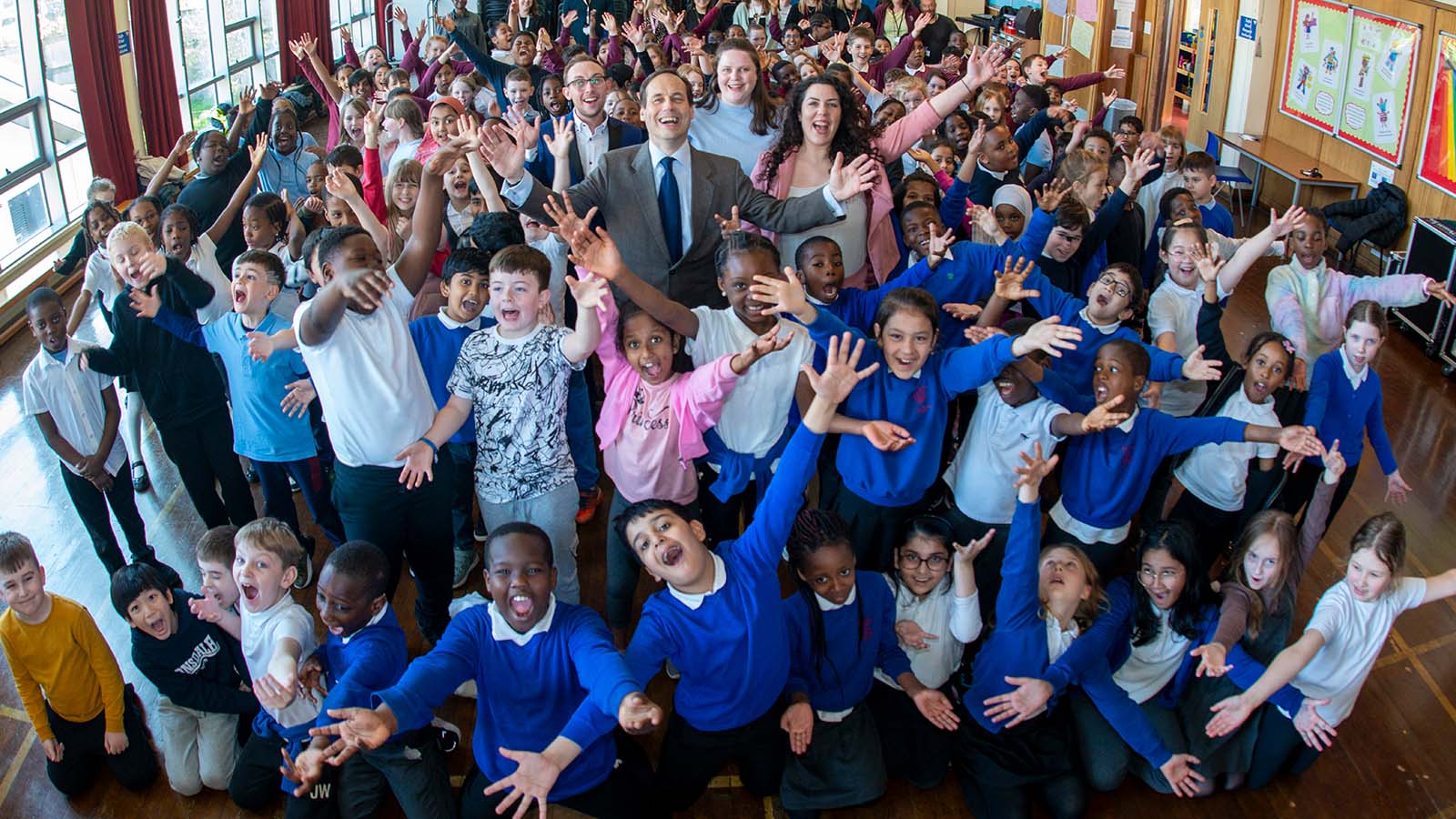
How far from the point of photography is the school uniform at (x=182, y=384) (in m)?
3.66

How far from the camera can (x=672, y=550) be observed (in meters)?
2.58

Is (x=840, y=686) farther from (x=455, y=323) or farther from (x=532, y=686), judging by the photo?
(x=455, y=323)

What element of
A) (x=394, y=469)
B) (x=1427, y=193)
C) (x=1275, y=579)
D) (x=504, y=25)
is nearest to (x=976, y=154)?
(x=1275, y=579)

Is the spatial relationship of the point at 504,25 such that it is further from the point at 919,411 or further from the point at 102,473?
the point at 919,411

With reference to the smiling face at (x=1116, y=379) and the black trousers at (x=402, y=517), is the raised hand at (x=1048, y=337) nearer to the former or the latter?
the smiling face at (x=1116, y=379)

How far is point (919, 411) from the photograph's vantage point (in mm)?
3264

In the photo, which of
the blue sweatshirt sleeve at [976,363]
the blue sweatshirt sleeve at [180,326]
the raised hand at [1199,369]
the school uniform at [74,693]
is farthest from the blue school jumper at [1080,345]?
the school uniform at [74,693]

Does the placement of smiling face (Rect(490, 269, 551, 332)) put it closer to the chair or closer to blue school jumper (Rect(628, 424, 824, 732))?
blue school jumper (Rect(628, 424, 824, 732))

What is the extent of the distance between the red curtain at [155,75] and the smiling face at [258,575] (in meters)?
7.33

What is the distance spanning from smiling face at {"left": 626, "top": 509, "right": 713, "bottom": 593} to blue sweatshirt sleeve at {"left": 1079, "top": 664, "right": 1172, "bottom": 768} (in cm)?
118

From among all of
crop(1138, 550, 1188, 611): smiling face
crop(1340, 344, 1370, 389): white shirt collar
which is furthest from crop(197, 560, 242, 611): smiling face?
crop(1340, 344, 1370, 389): white shirt collar

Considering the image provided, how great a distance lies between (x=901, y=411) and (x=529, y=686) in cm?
135

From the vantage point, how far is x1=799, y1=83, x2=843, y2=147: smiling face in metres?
3.95

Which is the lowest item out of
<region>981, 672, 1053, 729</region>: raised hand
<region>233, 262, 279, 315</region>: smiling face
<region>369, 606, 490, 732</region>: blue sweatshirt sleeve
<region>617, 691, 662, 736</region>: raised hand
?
<region>981, 672, 1053, 729</region>: raised hand
